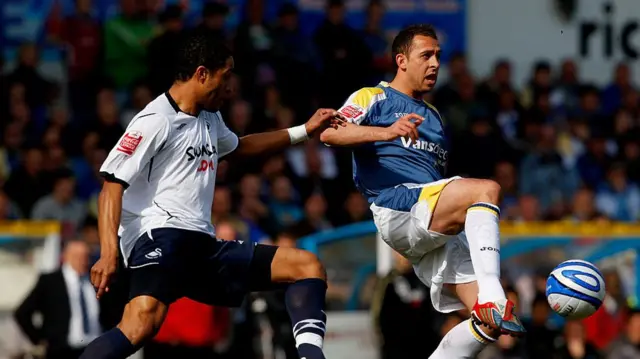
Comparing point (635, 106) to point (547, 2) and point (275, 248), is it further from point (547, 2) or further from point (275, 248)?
point (275, 248)

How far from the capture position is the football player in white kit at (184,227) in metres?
8.65

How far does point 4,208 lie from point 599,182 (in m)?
7.81

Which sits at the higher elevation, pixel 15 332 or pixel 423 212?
pixel 423 212

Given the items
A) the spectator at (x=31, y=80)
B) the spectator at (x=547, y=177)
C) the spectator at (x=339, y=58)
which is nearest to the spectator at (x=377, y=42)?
the spectator at (x=339, y=58)

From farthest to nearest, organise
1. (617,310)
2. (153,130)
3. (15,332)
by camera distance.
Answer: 1. (617,310)
2. (15,332)
3. (153,130)

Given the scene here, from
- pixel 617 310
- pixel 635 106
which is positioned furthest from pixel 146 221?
pixel 635 106

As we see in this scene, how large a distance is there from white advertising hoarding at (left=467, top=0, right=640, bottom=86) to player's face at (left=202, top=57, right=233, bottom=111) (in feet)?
37.2

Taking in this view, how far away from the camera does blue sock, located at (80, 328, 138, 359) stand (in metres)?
8.48

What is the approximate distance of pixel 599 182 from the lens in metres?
18.6

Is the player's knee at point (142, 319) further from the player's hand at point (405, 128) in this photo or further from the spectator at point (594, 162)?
the spectator at point (594, 162)

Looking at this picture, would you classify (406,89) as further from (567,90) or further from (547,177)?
(567,90)

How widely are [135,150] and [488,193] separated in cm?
211

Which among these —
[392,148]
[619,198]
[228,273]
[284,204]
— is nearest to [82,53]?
[284,204]

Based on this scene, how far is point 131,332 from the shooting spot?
8.59m
